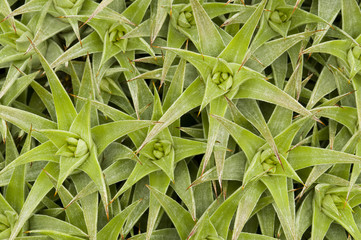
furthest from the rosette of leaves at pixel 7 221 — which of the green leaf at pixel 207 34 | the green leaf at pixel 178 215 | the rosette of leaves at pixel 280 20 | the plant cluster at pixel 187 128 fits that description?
the rosette of leaves at pixel 280 20

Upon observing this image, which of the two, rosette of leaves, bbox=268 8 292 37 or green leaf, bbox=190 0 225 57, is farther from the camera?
rosette of leaves, bbox=268 8 292 37

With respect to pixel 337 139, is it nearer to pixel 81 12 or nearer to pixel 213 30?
pixel 213 30

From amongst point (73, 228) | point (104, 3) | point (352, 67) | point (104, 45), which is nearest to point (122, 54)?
point (104, 45)

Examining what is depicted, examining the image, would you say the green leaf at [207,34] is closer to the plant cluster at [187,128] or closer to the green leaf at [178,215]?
the plant cluster at [187,128]

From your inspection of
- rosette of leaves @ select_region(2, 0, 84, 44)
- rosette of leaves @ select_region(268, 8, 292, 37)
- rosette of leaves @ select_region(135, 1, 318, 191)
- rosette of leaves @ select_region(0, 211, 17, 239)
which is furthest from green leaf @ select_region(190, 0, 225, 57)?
rosette of leaves @ select_region(0, 211, 17, 239)

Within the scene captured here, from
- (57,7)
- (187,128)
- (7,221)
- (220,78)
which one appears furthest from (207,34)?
(7,221)

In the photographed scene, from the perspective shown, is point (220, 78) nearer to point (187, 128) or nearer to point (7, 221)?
point (187, 128)

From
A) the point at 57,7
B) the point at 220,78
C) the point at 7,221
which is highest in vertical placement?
the point at 57,7

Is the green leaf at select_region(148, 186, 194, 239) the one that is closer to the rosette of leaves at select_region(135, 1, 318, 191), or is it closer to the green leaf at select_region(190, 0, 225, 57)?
the rosette of leaves at select_region(135, 1, 318, 191)
